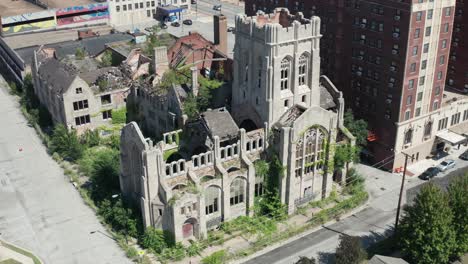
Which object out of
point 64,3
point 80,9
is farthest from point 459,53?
point 64,3

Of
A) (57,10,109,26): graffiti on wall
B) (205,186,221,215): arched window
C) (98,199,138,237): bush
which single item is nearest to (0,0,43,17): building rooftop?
(57,10,109,26): graffiti on wall

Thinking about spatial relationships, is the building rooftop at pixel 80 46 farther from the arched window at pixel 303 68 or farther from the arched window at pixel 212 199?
the arched window at pixel 303 68

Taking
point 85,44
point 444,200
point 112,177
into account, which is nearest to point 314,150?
point 444,200

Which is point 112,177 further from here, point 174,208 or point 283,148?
point 283,148

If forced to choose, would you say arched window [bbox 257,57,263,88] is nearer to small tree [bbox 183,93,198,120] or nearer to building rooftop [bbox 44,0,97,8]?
small tree [bbox 183,93,198,120]

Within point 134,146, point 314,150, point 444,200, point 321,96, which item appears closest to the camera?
point 444,200

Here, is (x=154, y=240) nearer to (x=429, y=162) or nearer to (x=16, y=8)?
(x=429, y=162)
